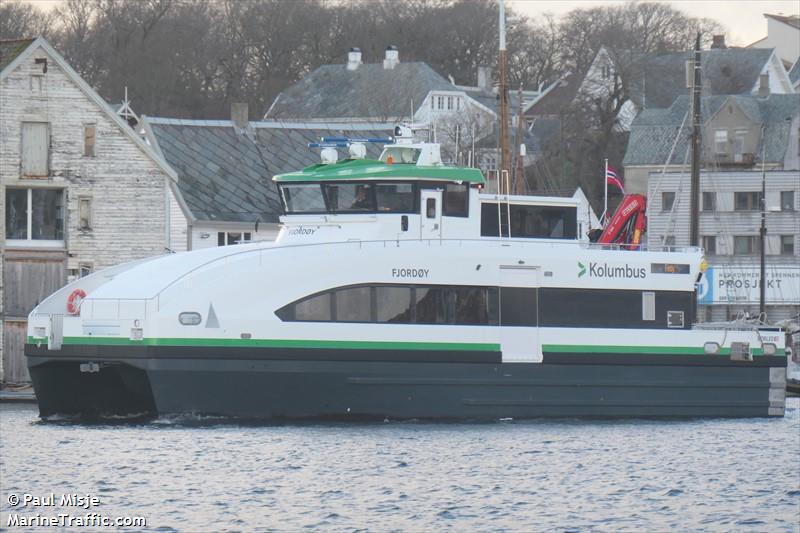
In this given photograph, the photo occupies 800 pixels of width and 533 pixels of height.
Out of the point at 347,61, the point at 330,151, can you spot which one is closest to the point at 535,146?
the point at 347,61

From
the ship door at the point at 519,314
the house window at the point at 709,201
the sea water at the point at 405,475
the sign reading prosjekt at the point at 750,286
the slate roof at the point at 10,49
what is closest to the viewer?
the sea water at the point at 405,475

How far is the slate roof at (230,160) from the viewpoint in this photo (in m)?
53.1

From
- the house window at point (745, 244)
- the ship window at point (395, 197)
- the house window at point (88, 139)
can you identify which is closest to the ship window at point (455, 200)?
the ship window at point (395, 197)

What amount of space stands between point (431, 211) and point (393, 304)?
2.27m

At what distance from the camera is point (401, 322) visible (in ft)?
110

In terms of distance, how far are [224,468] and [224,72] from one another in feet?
230

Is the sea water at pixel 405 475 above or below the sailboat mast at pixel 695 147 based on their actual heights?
below

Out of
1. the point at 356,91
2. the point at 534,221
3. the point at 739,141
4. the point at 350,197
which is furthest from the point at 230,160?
the point at 356,91

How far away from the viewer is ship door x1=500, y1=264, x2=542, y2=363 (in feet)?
113

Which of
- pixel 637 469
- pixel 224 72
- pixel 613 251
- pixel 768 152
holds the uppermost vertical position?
pixel 224 72

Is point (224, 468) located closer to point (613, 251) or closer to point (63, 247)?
point (613, 251)

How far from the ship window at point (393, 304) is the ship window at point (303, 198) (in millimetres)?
2574

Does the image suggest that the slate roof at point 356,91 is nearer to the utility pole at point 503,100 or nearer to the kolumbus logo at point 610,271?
the utility pole at point 503,100

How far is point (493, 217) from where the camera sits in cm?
3544
